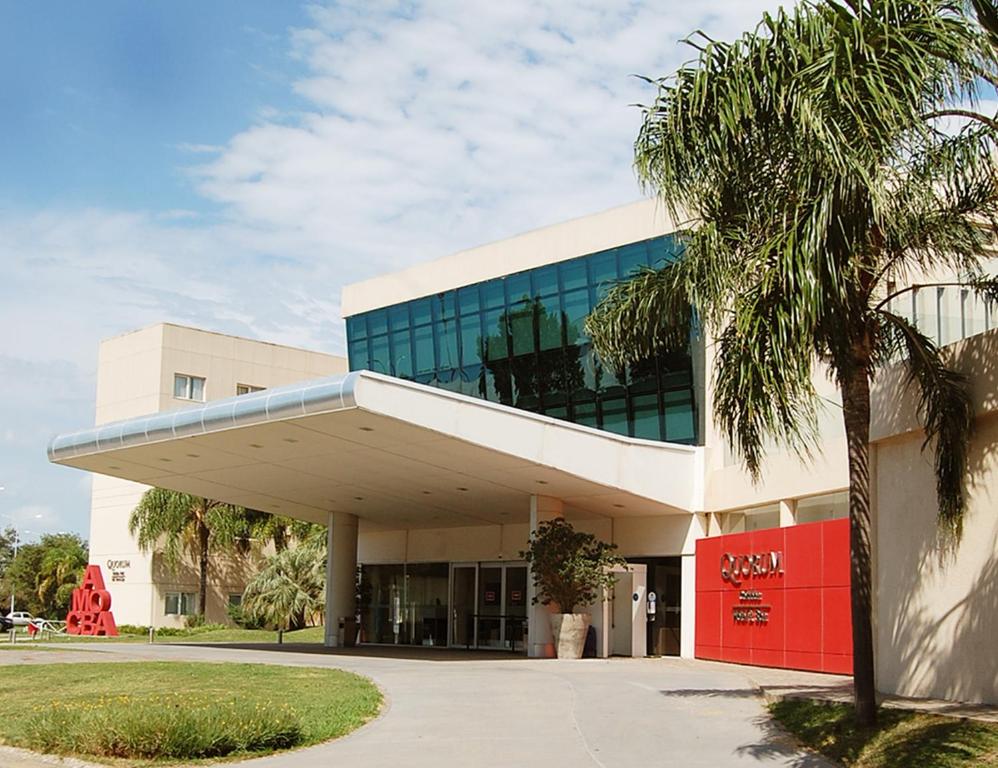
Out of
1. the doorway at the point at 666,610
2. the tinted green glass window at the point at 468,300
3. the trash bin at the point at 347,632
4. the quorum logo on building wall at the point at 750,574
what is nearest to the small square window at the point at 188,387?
the trash bin at the point at 347,632

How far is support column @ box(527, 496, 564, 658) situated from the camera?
32781 millimetres

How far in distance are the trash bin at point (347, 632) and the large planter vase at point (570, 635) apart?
33.1 feet

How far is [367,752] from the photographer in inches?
563

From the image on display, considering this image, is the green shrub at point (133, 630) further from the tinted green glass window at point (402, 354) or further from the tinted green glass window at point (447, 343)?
the tinted green glass window at point (447, 343)

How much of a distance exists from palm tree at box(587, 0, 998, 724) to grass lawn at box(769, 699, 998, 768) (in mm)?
423

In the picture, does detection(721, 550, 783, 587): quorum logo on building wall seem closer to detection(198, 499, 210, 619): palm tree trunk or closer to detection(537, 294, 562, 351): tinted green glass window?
detection(537, 294, 562, 351): tinted green glass window

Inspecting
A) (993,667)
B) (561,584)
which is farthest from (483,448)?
(993,667)

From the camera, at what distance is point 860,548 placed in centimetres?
1476

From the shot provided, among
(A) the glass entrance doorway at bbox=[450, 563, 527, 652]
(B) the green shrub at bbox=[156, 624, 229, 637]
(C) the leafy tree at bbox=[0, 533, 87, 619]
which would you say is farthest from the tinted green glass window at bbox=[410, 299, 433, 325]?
(C) the leafy tree at bbox=[0, 533, 87, 619]

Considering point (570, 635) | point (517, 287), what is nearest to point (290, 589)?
point (517, 287)

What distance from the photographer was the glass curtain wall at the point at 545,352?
33750 millimetres

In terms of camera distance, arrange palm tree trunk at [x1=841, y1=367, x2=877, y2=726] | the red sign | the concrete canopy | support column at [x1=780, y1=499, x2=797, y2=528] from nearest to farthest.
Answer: palm tree trunk at [x1=841, y1=367, x2=877, y2=726] → the concrete canopy → support column at [x1=780, y1=499, x2=797, y2=528] → the red sign

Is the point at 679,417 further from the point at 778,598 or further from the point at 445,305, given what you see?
the point at 445,305

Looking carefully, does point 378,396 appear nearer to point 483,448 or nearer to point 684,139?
point 483,448
